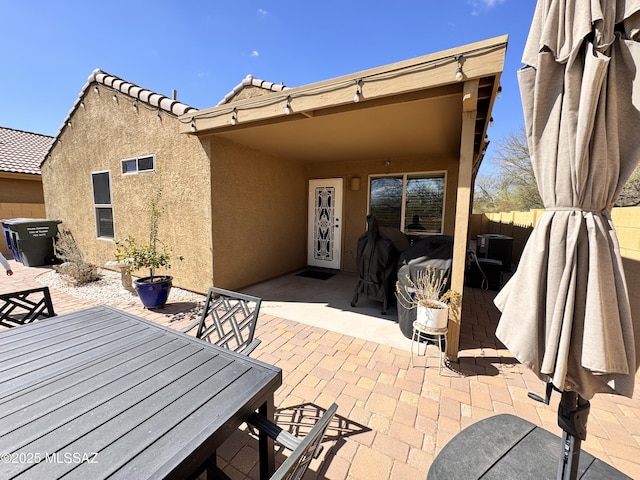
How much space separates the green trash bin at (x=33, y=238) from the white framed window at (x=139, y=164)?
362 centimetres

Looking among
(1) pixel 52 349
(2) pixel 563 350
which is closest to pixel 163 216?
(1) pixel 52 349

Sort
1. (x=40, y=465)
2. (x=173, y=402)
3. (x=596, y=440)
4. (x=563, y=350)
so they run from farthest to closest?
(x=596, y=440) < (x=173, y=402) < (x=563, y=350) < (x=40, y=465)

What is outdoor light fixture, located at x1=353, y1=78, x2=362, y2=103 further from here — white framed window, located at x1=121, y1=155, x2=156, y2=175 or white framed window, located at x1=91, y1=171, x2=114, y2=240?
white framed window, located at x1=91, y1=171, x2=114, y2=240

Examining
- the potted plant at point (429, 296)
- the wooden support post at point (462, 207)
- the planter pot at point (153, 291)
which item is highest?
the wooden support post at point (462, 207)

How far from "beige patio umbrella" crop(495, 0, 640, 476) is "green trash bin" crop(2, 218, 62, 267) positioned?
1026 cm

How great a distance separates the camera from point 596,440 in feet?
6.22

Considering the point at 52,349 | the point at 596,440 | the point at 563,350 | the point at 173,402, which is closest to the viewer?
the point at 563,350

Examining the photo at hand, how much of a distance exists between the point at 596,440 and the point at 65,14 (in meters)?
8.62

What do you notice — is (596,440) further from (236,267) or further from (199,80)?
(199,80)

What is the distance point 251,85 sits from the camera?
19.7 ft

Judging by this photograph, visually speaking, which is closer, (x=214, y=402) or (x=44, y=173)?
(x=214, y=402)

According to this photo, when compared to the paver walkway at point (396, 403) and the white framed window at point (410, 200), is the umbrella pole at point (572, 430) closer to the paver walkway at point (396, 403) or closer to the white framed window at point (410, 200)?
the paver walkway at point (396, 403)

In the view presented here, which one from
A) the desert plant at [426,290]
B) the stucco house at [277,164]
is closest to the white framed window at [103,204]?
the stucco house at [277,164]

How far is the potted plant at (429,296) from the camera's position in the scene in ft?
9.07
